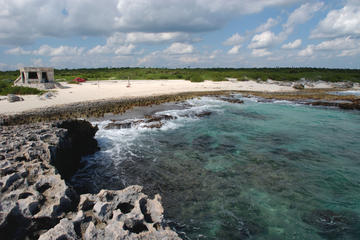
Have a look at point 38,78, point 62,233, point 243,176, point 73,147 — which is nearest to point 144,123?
point 73,147

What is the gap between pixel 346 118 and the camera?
20.5 m

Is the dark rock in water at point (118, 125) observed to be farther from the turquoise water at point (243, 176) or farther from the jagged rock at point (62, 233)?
the jagged rock at point (62, 233)

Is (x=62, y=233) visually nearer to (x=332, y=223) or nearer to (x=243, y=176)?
(x=332, y=223)

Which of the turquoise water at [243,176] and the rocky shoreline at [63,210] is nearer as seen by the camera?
the rocky shoreline at [63,210]

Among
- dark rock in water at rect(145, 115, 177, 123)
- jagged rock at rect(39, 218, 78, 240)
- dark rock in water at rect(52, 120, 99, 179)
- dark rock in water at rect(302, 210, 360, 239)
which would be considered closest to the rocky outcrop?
dark rock in water at rect(145, 115, 177, 123)

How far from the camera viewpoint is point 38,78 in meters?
36.8

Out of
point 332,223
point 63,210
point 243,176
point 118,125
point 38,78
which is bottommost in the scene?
point 332,223

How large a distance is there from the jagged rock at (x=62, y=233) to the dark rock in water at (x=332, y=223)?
630cm

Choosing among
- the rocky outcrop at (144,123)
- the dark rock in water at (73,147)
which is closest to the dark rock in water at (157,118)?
the rocky outcrop at (144,123)

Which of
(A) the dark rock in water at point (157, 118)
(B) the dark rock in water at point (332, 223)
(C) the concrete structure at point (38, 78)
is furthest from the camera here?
(C) the concrete structure at point (38, 78)

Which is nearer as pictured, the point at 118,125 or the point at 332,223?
the point at 332,223

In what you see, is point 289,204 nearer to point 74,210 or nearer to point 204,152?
point 204,152

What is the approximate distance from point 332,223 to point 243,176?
3.35 m

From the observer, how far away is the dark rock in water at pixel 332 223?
6.07 m
